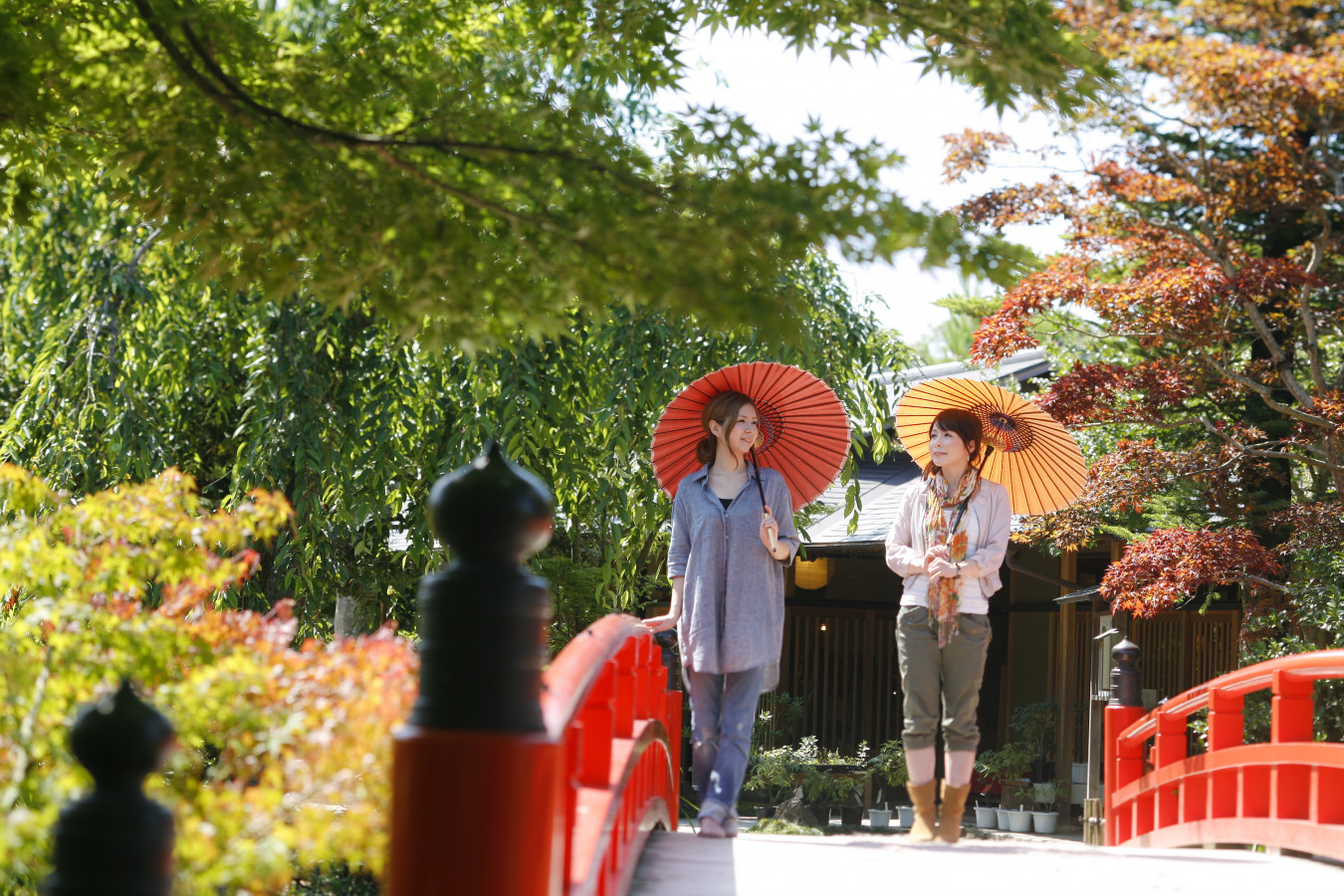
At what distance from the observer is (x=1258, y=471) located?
8773mm

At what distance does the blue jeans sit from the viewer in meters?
4.26

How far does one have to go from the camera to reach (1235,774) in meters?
5.36

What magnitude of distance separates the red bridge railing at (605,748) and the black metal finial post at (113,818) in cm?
57

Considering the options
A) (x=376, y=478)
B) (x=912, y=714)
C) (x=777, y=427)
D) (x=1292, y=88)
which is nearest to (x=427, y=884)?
(x=912, y=714)

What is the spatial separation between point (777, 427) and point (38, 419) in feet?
15.4

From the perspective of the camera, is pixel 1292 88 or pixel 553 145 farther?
pixel 1292 88

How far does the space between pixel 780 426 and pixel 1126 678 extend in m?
3.07

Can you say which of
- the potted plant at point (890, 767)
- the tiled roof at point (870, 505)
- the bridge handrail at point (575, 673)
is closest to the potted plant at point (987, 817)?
the potted plant at point (890, 767)

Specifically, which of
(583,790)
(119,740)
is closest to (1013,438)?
(583,790)

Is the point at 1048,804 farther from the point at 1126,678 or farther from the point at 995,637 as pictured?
the point at 1126,678

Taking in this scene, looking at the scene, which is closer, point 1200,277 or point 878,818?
point 1200,277

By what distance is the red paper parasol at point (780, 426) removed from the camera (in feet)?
15.9

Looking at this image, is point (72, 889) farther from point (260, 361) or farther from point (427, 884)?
point (260, 361)

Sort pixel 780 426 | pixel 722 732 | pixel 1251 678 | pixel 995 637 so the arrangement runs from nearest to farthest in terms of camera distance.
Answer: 1. pixel 722 732
2. pixel 780 426
3. pixel 1251 678
4. pixel 995 637
